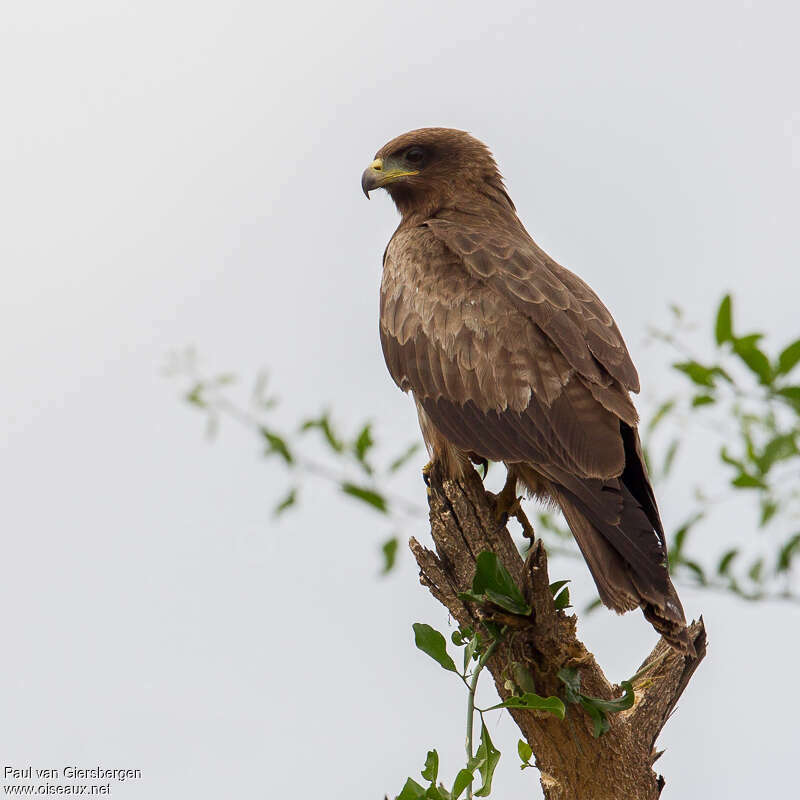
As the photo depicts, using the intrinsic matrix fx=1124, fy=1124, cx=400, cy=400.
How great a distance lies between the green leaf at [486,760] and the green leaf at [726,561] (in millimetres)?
1601

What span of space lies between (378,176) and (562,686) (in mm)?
4005

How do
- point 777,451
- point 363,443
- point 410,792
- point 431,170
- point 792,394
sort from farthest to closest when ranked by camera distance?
point 431,170 < point 363,443 < point 792,394 < point 777,451 < point 410,792

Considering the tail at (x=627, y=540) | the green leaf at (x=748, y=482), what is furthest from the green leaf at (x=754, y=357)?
the tail at (x=627, y=540)

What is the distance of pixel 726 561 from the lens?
5242 millimetres

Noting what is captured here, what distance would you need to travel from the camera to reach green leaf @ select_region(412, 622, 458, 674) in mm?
4379

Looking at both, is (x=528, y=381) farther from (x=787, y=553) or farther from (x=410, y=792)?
(x=410, y=792)

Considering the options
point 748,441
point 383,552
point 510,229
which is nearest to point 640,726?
point 748,441

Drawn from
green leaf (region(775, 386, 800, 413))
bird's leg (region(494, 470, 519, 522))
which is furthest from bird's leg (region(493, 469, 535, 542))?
green leaf (region(775, 386, 800, 413))

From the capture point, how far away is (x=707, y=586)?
208 inches

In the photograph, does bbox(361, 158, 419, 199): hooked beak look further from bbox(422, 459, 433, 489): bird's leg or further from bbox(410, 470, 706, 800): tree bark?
bbox(410, 470, 706, 800): tree bark

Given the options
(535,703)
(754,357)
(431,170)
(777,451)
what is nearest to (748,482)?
(777,451)

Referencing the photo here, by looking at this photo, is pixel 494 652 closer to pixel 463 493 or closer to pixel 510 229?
pixel 463 493

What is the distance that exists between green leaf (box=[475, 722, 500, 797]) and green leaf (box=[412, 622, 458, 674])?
0.93 feet

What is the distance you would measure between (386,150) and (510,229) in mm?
1162
